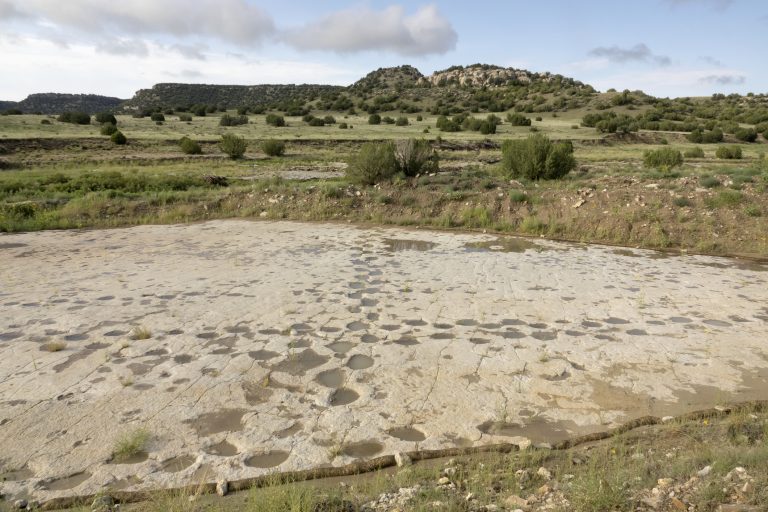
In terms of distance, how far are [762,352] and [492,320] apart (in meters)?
3.02

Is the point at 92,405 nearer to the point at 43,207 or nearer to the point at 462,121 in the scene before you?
the point at 43,207

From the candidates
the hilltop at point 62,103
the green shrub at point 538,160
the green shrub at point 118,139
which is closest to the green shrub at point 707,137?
the green shrub at point 538,160

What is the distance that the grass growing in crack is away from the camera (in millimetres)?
4105

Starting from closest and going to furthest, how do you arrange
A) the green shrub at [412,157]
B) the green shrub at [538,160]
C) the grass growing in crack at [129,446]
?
1. the grass growing in crack at [129,446]
2. the green shrub at [538,160]
3. the green shrub at [412,157]

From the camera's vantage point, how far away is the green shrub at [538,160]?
61.0 ft

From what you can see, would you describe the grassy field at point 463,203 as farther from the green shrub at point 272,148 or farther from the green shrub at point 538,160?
the green shrub at point 272,148

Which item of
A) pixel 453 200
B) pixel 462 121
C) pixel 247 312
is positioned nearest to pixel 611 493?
pixel 247 312

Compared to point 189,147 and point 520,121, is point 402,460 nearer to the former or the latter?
point 189,147

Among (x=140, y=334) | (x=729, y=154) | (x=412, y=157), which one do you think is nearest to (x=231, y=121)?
(x=412, y=157)

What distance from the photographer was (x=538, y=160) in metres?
18.6

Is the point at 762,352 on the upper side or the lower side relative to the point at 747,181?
lower

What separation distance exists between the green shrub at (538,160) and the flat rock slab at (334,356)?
8.76 m

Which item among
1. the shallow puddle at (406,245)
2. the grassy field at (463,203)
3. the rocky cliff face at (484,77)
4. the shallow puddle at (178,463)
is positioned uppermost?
the rocky cliff face at (484,77)

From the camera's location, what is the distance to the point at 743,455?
3.66 meters
